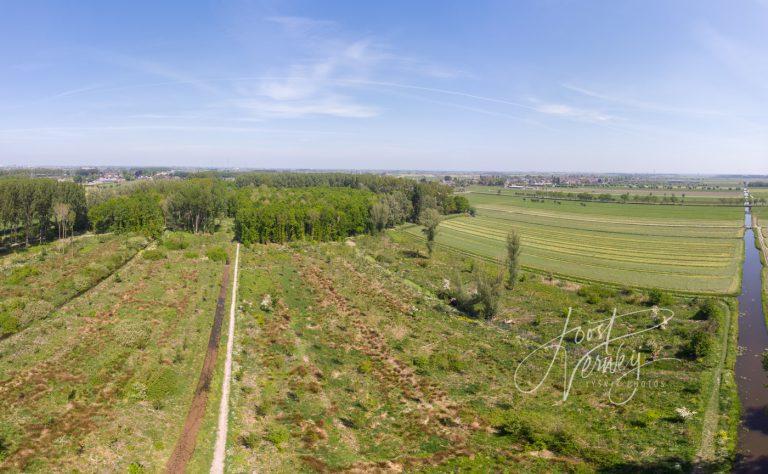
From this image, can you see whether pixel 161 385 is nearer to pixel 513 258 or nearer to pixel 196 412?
pixel 196 412

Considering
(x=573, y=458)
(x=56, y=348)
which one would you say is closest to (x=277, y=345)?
(x=56, y=348)

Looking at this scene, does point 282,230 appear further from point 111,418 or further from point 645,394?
point 645,394

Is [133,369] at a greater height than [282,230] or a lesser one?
lesser

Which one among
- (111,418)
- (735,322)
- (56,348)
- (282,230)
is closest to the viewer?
(111,418)

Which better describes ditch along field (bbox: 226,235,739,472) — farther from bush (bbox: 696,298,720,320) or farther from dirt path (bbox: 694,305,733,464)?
bush (bbox: 696,298,720,320)

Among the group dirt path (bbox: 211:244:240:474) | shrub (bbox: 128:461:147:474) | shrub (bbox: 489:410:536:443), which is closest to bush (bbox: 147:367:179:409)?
dirt path (bbox: 211:244:240:474)

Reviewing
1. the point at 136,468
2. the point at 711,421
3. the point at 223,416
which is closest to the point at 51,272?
the point at 223,416

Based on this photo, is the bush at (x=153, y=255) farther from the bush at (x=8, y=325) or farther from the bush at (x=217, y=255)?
the bush at (x=8, y=325)
